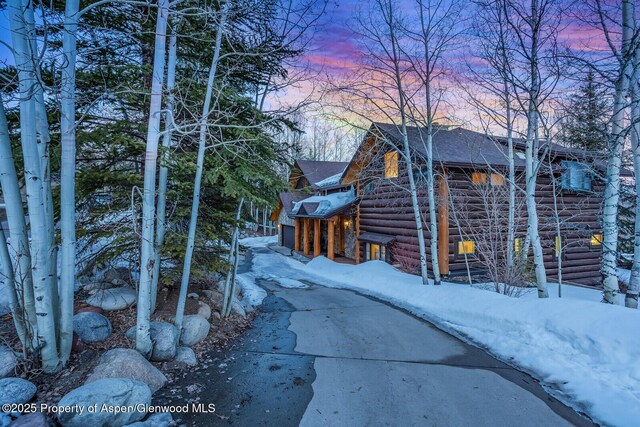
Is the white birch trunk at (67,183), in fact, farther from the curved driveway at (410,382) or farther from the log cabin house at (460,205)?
the log cabin house at (460,205)

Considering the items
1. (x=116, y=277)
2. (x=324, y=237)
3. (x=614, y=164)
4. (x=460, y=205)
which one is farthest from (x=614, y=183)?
(x=324, y=237)

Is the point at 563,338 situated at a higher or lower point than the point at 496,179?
lower

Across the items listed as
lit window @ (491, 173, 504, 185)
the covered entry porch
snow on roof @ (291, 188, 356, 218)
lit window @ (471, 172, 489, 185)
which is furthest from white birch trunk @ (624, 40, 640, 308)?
the covered entry porch

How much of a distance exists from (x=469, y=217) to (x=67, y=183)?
12.9 m

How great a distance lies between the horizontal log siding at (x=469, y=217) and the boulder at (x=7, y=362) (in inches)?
397

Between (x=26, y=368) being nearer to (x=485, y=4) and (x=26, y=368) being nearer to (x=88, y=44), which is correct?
(x=88, y=44)

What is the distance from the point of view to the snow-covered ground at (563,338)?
13.5 ft

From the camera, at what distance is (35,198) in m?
4.02

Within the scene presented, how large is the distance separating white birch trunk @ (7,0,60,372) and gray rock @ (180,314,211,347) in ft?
6.47

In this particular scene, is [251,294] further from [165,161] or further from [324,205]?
[324,205]

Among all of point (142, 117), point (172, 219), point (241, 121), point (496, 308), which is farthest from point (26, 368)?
point (496, 308)

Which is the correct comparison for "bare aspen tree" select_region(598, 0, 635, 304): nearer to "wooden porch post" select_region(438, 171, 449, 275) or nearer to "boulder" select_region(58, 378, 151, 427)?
"wooden porch post" select_region(438, 171, 449, 275)

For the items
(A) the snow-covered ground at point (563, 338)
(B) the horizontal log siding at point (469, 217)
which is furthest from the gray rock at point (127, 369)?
(B) the horizontal log siding at point (469, 217)

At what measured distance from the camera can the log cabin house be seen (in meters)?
11.5
